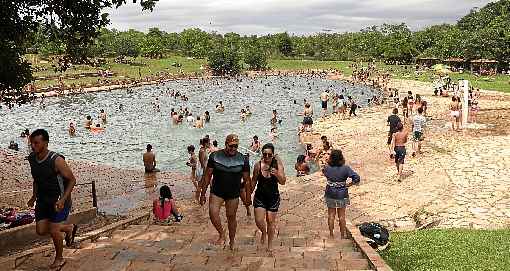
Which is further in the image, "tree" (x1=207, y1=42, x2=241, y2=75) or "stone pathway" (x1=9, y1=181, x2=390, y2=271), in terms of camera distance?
"tree" (x1=207, y1=42, x2=241, y2=75)

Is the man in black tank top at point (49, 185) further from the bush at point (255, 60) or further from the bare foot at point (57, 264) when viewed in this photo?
the bush at point (255, 60)

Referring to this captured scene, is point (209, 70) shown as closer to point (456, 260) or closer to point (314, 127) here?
point (314, 127)

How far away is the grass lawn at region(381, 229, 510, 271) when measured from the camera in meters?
6.76

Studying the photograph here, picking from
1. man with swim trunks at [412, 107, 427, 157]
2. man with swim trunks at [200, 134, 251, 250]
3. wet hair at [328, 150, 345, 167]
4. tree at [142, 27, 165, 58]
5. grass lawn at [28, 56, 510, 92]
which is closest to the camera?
man with swim trunks at [200, 134, 251, 250]

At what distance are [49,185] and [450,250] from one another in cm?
532

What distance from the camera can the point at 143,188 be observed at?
46.8 feet

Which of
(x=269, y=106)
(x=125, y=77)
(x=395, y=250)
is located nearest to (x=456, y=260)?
(x=395, y=250)

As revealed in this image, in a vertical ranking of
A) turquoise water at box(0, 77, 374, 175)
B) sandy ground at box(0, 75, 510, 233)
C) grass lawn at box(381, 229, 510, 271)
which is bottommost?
turquoise water at box(0, 77, 374, 175)

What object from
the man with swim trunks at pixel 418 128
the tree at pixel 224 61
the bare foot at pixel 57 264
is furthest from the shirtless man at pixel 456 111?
the tree at pixel 224 61

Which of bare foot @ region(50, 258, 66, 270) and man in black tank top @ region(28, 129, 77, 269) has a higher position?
man in black tank top @ region(28, 129, 77, 269)

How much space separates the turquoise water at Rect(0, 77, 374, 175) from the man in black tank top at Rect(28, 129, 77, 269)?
516 inches

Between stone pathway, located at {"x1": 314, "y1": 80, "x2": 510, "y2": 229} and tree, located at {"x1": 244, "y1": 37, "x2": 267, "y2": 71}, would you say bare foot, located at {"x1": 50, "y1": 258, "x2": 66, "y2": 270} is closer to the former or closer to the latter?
stone pathway, located at {"x1": 314, "y1": 80, "x2": 510, "y2": 229}

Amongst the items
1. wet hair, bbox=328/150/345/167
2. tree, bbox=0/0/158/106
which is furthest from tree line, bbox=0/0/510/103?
wet hair, bbox=328/150/345/167

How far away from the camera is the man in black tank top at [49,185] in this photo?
5508mm
